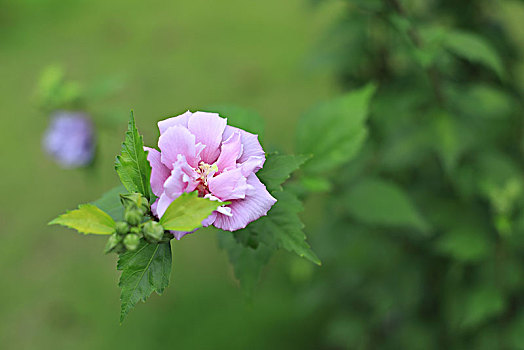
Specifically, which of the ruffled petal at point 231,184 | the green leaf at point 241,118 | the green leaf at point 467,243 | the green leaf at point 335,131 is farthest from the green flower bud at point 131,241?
the green leaf at point 467,243

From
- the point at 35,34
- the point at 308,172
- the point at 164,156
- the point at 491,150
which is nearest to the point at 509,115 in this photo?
the point at 491,150

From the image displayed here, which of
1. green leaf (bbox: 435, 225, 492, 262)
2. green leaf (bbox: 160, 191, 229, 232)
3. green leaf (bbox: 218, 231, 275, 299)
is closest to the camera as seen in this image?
green leaf (bbox: 160, 191, 229, 232)

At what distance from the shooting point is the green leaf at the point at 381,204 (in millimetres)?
1078

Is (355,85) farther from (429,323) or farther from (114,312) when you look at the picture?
(114,312)

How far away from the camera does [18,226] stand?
226cm

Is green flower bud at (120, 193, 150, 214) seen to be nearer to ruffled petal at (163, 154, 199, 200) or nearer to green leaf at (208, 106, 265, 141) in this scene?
ruffled petal at (163, 154, 199, 200)

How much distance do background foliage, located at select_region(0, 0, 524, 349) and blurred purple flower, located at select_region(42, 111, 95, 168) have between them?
0.15ft

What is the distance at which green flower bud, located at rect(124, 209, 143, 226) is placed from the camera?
1.90ft

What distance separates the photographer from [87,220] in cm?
58

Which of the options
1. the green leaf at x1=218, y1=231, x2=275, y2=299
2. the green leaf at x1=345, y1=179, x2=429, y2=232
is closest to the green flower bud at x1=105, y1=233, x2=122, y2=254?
the green leaf at x1=218, y1=231, x2=275, y2=299

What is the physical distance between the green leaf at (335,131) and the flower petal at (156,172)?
18.7 inches

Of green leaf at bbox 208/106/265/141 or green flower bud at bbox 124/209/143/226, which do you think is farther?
green leaf at bbox 208/106/265/141

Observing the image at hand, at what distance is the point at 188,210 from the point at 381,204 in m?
0.65

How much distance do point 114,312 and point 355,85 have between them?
1.29 metres
